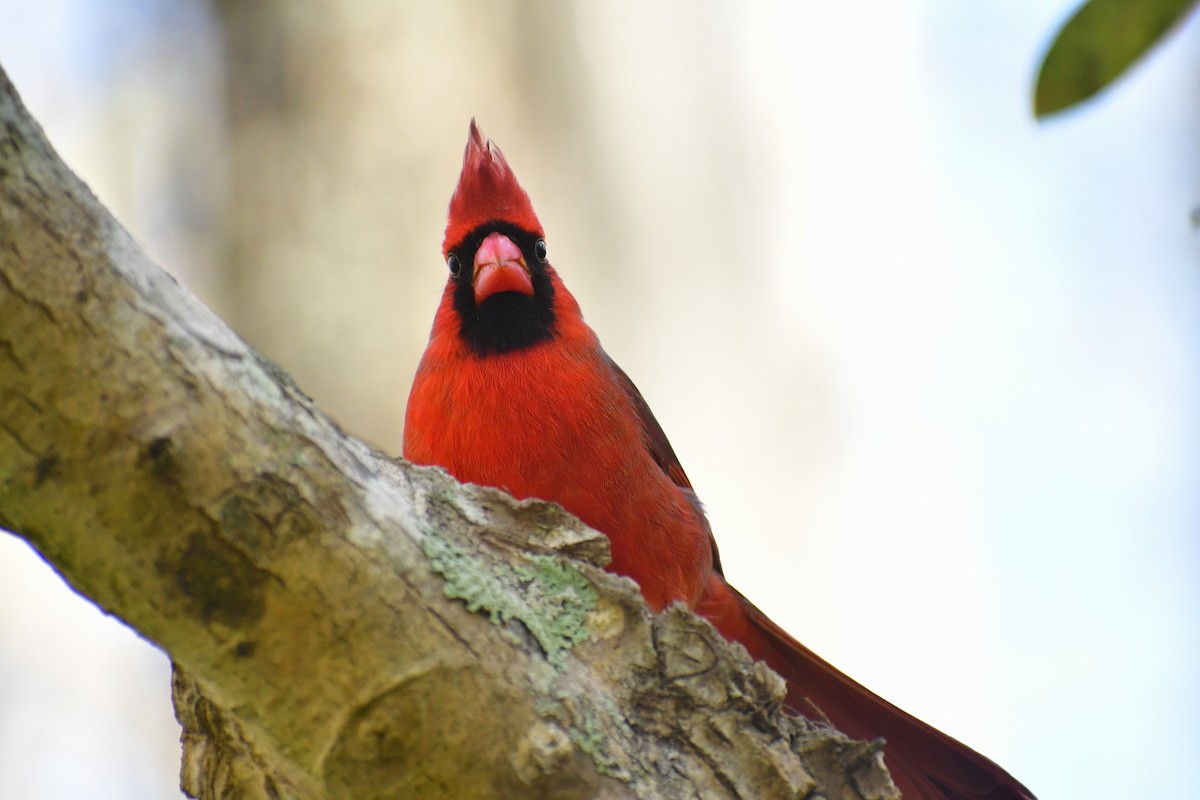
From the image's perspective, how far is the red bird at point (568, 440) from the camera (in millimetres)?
2355

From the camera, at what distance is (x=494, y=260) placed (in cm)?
266

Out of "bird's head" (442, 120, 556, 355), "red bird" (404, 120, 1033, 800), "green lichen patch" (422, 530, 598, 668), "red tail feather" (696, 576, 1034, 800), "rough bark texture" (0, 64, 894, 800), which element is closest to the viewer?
"rough bark texture" (0, 64, 894, 800)

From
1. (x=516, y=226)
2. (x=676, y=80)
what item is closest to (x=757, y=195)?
(x=676, y=80)

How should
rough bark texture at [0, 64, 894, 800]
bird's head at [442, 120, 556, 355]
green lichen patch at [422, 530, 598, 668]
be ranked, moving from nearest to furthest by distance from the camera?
rough bark texture at [0, 64, 894, 800] < green lichen patch at [422, 530, 598, 668] < bird's head at [442, 120, 556, 355]

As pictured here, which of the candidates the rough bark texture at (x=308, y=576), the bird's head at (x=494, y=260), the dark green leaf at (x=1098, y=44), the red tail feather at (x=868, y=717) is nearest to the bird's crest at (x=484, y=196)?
the bird's head at (x=494, y=260)

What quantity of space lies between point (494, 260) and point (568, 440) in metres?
0.47

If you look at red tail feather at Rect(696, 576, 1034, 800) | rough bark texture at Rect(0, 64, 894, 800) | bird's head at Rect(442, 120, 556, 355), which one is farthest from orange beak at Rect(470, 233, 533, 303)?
rough bark texture at Rect(0, 64, 894, 800)

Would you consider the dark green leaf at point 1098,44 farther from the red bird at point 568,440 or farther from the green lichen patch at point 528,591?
the red bird at point 568,440

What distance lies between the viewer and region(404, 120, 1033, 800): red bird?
2355mm

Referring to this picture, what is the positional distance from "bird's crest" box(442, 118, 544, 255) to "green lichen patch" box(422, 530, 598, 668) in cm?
121

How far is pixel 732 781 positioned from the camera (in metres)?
1.66

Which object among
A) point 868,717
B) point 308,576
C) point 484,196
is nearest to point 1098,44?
point 308,576

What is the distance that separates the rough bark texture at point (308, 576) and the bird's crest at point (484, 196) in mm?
1146

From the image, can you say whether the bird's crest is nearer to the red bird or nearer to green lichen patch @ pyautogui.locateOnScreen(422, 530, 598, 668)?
the red bird
